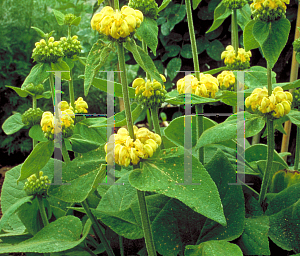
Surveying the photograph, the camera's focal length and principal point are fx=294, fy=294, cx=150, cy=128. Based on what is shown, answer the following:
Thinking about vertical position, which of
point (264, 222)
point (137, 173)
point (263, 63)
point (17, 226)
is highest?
point (263, 63)

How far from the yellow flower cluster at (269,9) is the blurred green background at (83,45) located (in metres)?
0.91

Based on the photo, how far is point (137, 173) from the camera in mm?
327

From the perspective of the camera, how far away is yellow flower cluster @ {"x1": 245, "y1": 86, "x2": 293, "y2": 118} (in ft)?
1.27

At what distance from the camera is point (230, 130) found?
0.37 meters

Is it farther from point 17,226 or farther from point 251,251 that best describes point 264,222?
point 17,226

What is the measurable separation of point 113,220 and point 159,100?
7.8 inches

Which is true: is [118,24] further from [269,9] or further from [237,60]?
[237,60]

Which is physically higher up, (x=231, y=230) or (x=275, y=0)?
(x=275, y=0)

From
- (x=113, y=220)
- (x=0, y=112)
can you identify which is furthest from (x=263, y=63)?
(x=0, y=112)

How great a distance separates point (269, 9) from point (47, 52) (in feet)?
1.15

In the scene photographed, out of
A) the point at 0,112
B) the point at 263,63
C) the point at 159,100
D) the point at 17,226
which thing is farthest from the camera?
the point at 0,112

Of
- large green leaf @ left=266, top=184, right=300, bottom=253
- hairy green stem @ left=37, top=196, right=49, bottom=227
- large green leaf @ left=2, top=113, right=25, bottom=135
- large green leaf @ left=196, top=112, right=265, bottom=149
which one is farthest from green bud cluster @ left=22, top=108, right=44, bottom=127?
large green leaf @ left=266, top=184, right=300, bottom=253

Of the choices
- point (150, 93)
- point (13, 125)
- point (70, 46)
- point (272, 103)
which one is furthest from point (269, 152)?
point (13, 125)

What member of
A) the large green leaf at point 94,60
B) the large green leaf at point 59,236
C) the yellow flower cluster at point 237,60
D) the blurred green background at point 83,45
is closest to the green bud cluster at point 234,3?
the yellow flower cluster at point 237,60
